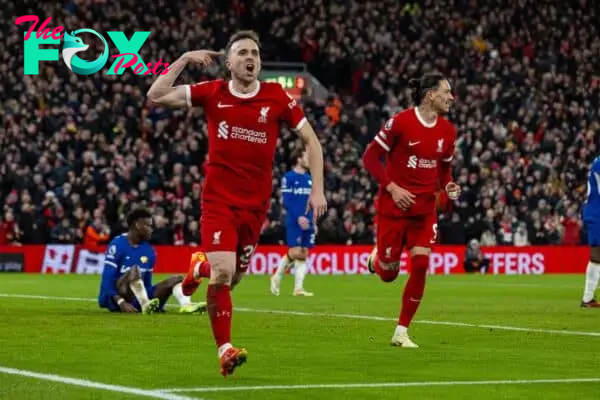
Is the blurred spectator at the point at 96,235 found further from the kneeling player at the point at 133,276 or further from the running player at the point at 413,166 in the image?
the running player at the point at 413,166

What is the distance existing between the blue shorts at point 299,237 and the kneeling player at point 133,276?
20.9 ft

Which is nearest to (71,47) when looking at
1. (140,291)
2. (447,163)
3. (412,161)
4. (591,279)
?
(591,279)

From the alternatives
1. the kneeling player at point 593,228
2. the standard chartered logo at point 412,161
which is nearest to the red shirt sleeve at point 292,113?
the standard chartered logo at point 412,161

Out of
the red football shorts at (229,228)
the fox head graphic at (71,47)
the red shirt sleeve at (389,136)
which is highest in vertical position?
the fox head graphic at (71,47)

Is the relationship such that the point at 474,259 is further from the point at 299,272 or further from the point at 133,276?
the point at 133,276

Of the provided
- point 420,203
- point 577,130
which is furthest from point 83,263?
point 420,203

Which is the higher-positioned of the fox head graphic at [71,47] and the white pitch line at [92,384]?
the fox head graphic at [71,47]

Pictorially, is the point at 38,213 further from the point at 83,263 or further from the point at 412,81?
the point at 412,81

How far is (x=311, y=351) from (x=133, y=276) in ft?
17.6

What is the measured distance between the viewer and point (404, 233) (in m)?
13.0

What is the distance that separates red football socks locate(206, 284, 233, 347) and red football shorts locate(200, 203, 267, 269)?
30 cm

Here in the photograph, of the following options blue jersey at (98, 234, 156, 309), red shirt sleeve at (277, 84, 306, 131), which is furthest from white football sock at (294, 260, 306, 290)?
red shirt sleeve at (277, 84, 306, 131)

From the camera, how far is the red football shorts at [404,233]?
12.9 metres

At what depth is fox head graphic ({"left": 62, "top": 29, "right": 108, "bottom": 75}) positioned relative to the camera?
119 ft
